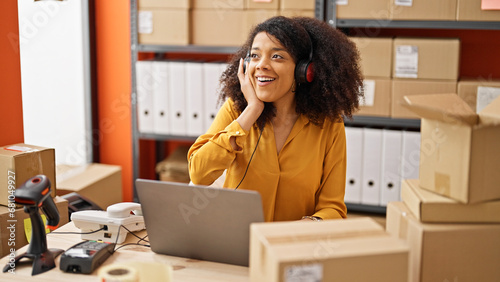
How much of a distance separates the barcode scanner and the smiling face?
0.77 metres

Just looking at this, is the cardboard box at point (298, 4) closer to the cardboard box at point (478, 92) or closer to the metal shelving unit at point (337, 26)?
the metal shelving unit at point (337, 26)

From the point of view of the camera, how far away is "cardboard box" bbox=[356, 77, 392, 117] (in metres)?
2.87

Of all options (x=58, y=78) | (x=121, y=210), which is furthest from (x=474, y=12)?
(x=58, y=78)

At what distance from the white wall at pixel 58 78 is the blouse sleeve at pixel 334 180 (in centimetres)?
171

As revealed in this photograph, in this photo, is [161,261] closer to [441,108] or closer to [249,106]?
[249,106]

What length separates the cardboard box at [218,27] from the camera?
10.2 feet

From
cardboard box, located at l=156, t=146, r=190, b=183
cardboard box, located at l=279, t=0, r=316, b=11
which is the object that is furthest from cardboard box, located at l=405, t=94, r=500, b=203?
cardboard box, located at l=156, t=146, r=190, b=183

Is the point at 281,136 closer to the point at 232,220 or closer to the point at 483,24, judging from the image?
the point at 232,220

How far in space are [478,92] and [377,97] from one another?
19.0 inches

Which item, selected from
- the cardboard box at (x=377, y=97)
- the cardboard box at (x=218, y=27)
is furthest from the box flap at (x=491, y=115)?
the cardboard box at (x=218, y=27)

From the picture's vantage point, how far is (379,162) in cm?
293

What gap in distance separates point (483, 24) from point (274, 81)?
1388mm

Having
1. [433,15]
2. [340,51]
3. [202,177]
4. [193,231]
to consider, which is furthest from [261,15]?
[193,231]

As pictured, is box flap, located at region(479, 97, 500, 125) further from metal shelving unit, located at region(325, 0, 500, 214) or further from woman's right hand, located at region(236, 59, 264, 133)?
metal shelving unit, located at region(325, 0, 500, 214)
